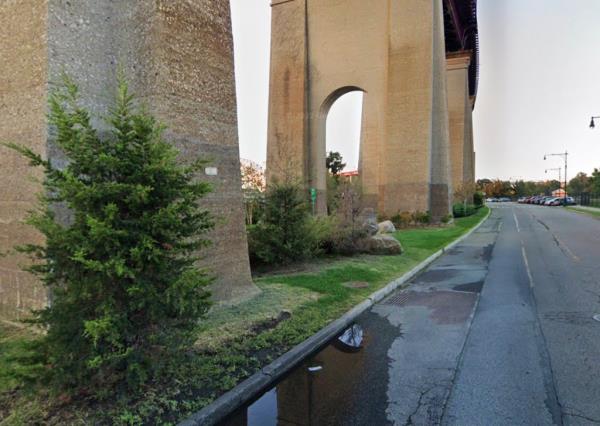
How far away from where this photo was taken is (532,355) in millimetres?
4895

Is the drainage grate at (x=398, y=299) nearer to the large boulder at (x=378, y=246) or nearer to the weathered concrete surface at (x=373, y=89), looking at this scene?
the large boulder at (x=378, y=246)

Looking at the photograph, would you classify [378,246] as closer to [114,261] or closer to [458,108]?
[114,261]

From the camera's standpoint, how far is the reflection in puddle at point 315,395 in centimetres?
356

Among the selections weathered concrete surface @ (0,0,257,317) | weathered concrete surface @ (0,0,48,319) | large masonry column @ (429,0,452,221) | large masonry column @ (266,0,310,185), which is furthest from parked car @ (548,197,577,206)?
weathered concrete surface @ (0,0,48,319)

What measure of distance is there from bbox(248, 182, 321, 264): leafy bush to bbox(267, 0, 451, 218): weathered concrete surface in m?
13.9

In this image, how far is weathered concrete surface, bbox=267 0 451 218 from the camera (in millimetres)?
25672

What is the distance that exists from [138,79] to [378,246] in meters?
9.01

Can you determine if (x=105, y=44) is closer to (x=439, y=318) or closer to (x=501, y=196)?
(x=439, y=318)

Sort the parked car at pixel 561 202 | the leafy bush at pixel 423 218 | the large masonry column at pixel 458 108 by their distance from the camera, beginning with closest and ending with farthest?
the leafy bush at pixel 423 218
the large masonry column at pixel 458 108
the parked car at pixel 561 202

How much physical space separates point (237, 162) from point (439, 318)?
4.52 metres

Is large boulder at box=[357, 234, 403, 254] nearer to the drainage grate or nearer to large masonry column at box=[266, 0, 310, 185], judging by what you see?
the drainage grate

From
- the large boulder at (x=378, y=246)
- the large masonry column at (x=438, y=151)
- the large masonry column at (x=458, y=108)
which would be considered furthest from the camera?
the large masonry column at (x=458, y=108)

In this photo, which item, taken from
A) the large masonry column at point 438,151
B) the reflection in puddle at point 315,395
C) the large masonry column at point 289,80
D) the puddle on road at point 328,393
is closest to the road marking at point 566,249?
the large masonry column at point 438,151

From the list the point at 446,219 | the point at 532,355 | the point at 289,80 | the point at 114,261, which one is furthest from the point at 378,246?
the point at 289,80
